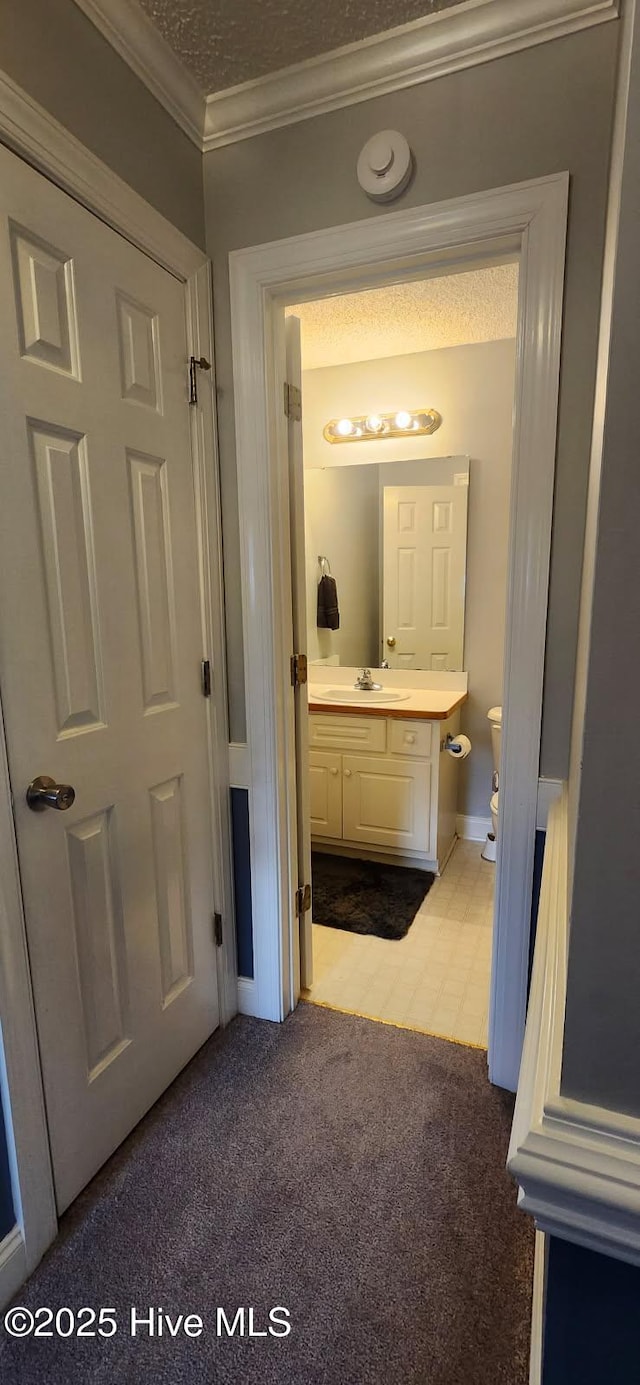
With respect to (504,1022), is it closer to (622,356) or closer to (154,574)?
(154,574)

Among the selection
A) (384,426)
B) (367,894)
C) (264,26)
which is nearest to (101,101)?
(264,26)

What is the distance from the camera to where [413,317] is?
244 centimetres

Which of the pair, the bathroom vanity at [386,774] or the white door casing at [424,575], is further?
the white door casing at [424,575]

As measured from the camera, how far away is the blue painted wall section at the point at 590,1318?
0.55 m

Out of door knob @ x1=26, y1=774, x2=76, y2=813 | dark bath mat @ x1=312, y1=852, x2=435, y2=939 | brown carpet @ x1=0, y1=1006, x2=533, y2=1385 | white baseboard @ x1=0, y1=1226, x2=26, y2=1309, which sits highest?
door knob @ x1=26, y1=774, x2=76, y2=813

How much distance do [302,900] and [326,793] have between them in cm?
103

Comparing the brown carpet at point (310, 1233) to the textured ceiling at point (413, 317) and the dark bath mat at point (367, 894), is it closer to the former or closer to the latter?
the dark bath mat at point (367, 894)

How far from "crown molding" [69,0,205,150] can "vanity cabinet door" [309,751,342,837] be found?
217cm

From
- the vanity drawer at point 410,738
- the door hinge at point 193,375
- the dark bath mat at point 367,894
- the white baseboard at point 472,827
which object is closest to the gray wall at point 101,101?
the door hinge at point 193,375

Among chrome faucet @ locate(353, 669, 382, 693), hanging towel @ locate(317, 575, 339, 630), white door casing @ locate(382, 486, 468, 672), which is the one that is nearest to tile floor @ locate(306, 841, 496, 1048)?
chrome faucet @ locate(353, 669, 382, 693)

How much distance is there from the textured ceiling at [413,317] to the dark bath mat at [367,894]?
2250 mm

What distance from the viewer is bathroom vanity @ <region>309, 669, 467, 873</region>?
262 centimetres

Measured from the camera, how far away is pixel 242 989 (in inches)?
72.6

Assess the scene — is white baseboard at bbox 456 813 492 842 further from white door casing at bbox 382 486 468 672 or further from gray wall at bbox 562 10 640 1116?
gray wall at bbox 562 10 640 1116
